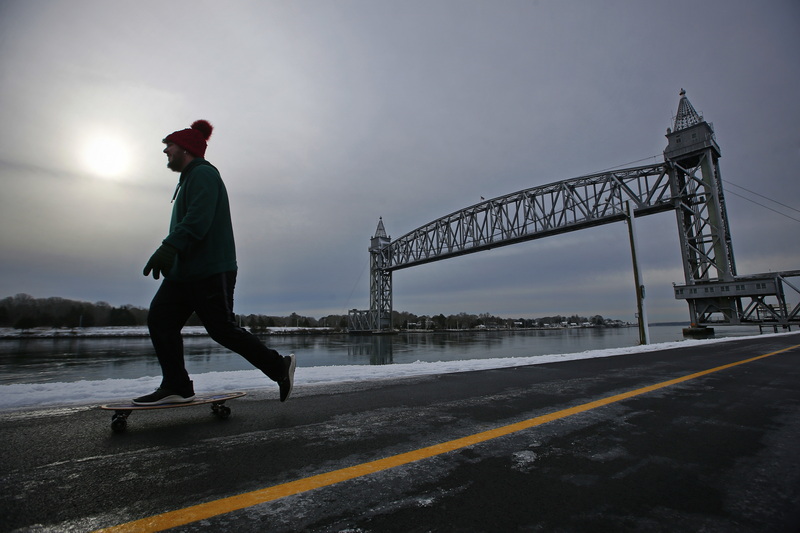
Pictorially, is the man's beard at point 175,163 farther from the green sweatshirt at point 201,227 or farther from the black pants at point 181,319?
the black pants at point 181,319

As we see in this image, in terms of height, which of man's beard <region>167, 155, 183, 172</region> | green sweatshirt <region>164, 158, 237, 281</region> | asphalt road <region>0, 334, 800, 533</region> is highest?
man's beard <region>167, 155, 183, 172</region>

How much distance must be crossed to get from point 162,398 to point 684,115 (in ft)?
151

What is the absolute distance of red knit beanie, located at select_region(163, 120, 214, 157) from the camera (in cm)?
279

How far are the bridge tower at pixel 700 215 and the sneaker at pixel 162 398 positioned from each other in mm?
37725

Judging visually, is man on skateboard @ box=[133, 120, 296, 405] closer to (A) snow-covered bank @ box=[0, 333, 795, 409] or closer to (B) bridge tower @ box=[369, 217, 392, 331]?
(A) snow-covered bank @ box=[0, 333, 795, 409]

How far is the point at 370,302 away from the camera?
6181 centimetres

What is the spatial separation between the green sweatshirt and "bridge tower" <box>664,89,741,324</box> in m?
37.5

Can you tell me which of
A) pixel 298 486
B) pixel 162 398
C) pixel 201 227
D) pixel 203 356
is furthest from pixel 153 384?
pixel 203 356

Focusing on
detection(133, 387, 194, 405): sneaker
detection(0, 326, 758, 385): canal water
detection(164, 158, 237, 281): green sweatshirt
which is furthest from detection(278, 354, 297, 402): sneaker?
detection(0, 326, 758, 385): canal water

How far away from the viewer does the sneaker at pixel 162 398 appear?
91.6 inches

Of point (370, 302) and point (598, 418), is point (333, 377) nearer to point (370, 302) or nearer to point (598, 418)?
point (598, 418)

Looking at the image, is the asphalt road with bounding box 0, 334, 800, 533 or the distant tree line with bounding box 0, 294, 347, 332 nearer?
the asphalt road with bounding box 0, 334, 800, 533

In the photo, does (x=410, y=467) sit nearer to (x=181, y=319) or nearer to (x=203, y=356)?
(x=181, y=319)

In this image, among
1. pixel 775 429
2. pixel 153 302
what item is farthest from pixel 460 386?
pixel 153 302
